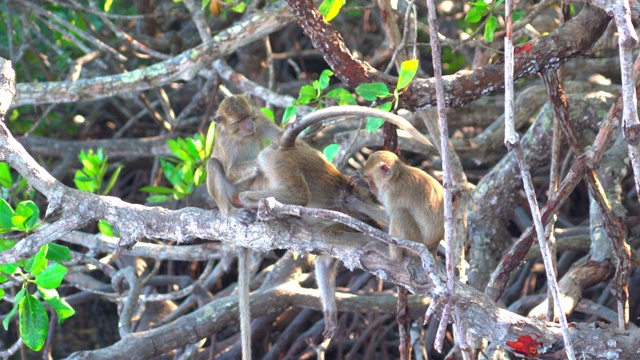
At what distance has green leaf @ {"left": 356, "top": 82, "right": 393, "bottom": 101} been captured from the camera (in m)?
3.14

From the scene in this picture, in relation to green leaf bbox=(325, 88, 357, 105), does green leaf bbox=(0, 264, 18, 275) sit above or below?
below

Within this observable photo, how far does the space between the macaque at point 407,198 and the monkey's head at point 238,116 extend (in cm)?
Answer: 79

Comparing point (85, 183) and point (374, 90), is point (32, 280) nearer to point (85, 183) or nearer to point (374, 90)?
point (85, 183)

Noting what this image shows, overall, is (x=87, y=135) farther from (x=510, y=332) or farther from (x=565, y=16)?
(x=510, y=332)

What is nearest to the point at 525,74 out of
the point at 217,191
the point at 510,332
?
the point at 510,332

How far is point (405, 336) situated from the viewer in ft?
12.0

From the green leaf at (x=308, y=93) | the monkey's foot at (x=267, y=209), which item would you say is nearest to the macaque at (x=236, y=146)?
the green leaf at (x=308, y=93)

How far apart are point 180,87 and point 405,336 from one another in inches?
156

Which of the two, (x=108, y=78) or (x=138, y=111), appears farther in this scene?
(x=138, y=111)

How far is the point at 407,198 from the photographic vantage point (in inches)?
139

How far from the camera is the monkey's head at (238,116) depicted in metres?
4.14

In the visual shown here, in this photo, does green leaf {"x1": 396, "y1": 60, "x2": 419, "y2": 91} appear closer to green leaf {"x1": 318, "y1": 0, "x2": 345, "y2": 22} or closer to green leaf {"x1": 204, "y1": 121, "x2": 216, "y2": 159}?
green leaf {"x1": 318, "y1": 0, "x2": 345, "y2": 22}

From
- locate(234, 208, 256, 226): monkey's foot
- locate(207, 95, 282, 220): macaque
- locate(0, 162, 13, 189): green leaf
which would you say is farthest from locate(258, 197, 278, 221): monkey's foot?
locate(0, 162, 13, 189): green leaf

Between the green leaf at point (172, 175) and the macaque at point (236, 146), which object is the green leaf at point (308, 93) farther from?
the green leaf at point (172, 175)
